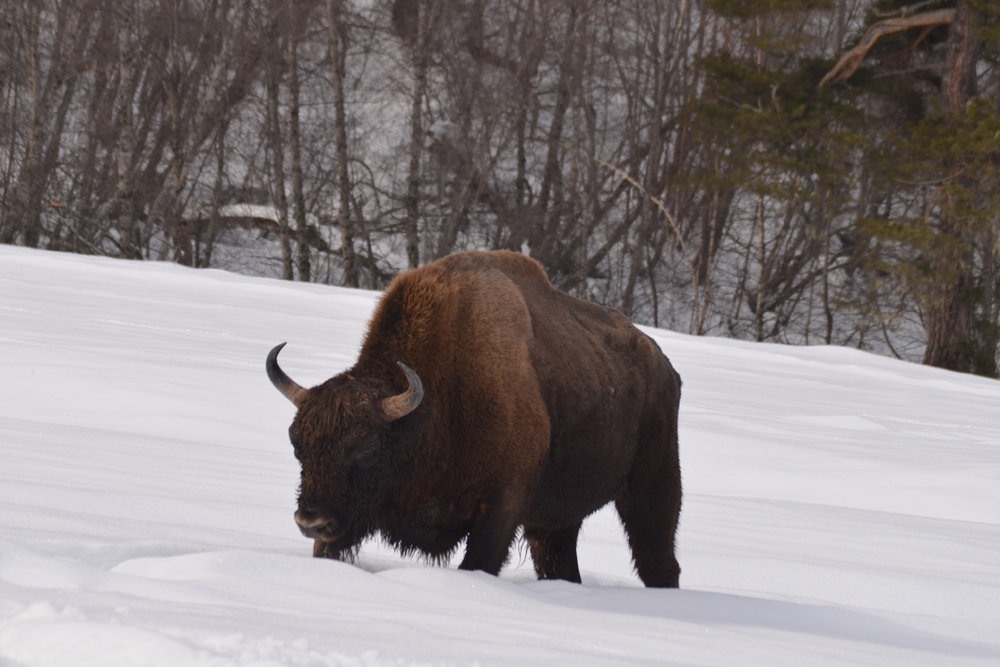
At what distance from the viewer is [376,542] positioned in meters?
4.80

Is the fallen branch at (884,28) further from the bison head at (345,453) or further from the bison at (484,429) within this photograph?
the bison head at (345,453)

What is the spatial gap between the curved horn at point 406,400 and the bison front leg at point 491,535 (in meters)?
0.46

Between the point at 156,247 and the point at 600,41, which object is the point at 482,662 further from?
the point at 600,41

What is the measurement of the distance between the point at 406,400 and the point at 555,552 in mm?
1280

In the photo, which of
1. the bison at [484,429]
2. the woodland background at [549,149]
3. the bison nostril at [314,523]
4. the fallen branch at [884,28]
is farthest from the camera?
the woodland background at [549,149]

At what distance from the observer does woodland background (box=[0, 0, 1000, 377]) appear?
18844 mm

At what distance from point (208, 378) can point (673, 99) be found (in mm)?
20069

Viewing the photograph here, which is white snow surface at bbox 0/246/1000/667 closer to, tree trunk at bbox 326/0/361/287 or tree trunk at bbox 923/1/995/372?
tree trunk at bbox 923/1/995/372

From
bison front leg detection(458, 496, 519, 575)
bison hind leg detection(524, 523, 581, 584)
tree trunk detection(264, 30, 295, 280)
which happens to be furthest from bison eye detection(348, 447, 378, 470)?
tree trunk detection(264, 30, 295, 280)

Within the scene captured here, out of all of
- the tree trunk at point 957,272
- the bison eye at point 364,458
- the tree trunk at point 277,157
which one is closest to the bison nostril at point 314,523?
the bison eye at point 364,458

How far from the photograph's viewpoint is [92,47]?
22.0 meters

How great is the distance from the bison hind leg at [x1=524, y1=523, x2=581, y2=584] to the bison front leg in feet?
2.41

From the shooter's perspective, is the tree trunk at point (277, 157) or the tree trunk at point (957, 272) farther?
the tree trunk at point (277, 157)

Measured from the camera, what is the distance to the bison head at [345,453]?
11.4ft
